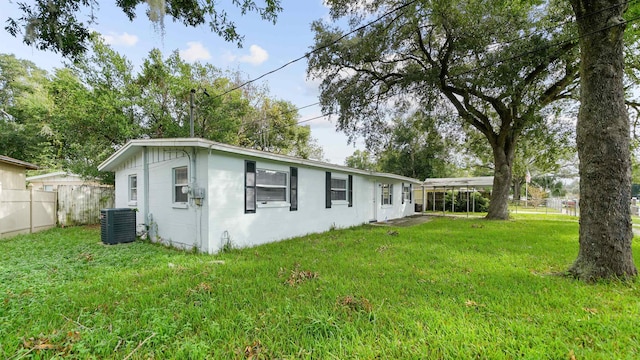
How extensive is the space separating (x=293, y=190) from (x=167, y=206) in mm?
3460

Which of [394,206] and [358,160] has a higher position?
[358,160]

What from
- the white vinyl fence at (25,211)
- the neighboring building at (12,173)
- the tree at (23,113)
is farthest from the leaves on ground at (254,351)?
the tree at (23,113)

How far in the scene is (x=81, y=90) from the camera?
11.8 metres

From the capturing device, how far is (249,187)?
6.90 m

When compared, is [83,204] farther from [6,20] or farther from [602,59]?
[602,59]

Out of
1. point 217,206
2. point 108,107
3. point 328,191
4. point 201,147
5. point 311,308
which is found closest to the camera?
point 311,308

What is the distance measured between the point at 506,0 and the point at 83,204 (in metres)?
16.6

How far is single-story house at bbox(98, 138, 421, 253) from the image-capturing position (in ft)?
20.2

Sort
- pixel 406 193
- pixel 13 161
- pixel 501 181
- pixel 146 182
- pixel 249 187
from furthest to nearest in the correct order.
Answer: pixel 406 193, pixel 501 181, pixel 13 161, pixel 146 182, pixel 249 187

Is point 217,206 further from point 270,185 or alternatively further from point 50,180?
point 50,180

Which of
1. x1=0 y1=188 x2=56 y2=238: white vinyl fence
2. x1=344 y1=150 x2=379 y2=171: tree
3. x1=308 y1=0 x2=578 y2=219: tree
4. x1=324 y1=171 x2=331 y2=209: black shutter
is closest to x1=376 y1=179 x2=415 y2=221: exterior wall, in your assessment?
x1=308 y1=0 x2=578 y2=219: tree

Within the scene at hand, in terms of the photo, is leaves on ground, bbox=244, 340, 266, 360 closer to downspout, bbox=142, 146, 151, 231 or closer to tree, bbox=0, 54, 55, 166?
downspout, bbox=142, 146, 151, 231

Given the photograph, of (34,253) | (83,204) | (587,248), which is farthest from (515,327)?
(83,204)

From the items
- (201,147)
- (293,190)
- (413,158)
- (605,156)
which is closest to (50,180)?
(201,147)
